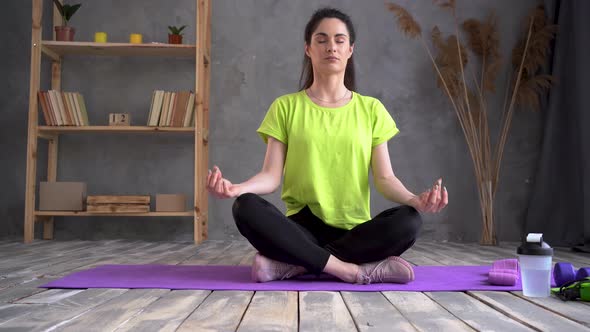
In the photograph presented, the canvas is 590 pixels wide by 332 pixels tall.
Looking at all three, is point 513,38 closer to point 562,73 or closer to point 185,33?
point 562,73

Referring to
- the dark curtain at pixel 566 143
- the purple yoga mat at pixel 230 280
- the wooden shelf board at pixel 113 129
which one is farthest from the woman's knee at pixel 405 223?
the wooden shelf board at pixel 113 129

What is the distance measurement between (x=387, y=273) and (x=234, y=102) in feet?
8.27

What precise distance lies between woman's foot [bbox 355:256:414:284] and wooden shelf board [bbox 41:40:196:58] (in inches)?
92.1

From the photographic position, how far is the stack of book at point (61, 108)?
12.6ft

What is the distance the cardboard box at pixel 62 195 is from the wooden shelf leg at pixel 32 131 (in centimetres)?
8

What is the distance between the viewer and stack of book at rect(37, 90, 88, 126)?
12.6 feet

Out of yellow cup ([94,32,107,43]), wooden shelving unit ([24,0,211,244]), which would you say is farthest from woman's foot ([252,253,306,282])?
yellow cup ([94,32,107,43])

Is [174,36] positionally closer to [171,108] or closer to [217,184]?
[171,108]

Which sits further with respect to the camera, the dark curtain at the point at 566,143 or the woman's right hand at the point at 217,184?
the dark curtain at the point at 566,143

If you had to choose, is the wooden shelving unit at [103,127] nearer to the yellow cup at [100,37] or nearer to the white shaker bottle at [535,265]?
the yellow cup at [100,37]

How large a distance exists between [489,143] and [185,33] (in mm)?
2193

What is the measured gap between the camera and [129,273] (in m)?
2.17

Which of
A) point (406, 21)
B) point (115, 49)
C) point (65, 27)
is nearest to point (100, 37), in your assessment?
point (115, 49)

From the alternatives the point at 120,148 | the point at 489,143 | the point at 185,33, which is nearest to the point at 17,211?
the point at 120,148
